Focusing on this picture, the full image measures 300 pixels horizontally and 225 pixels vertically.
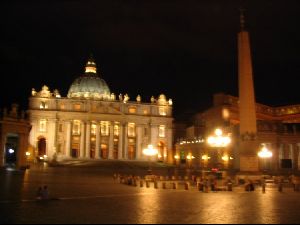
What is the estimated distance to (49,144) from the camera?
89.2 m

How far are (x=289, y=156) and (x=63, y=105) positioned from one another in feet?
171

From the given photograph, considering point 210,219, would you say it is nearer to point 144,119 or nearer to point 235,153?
point 235,153

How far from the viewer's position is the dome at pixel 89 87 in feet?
341

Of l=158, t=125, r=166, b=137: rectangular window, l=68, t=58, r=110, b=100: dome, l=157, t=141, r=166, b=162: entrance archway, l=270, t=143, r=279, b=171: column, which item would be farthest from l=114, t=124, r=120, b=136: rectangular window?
l=270, t=143, r=279, b=171: column

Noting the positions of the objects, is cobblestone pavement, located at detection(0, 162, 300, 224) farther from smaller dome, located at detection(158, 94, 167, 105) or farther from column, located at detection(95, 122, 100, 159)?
smaller dome, located at detection(158, 94, 167, 105)

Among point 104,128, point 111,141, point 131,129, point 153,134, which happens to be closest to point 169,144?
point 153,134

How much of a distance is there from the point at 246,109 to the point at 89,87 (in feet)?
275

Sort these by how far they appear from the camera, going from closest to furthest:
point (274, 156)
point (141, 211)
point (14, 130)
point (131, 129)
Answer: point (141, 211)
point (14, 130)
point (274, 156)
point (131, 129)

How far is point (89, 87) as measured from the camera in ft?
346

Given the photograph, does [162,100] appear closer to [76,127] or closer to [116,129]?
[116,129]

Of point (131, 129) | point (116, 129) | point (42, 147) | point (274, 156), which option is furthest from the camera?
point (131, 129)

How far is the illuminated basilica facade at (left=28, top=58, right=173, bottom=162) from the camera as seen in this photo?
9003cm

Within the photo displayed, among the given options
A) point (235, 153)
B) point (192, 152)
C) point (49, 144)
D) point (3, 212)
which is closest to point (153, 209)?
point (3, 212)

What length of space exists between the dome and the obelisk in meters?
78.3
